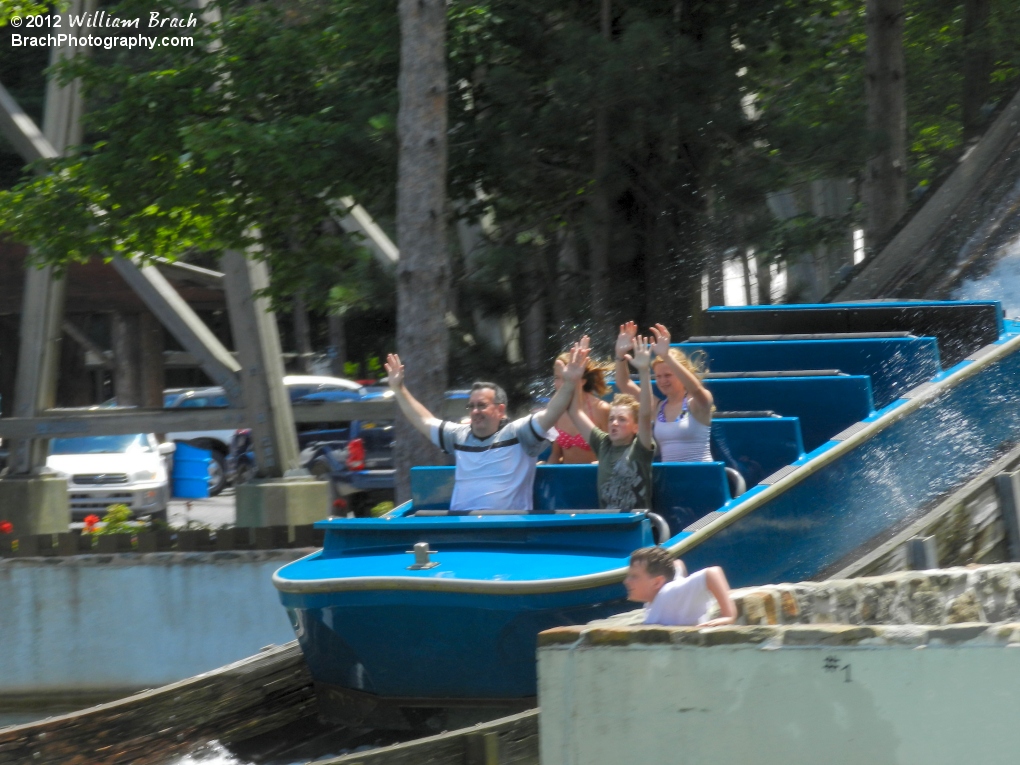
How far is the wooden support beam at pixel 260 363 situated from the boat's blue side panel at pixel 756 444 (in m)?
5.97

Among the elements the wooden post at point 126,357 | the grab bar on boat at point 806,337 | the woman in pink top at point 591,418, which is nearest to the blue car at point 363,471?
the wooden post at point 126,357

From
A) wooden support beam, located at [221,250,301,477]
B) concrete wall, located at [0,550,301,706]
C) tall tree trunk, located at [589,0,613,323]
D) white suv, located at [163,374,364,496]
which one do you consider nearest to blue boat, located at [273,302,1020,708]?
tall tree trunk, located at [589,0,613,323]

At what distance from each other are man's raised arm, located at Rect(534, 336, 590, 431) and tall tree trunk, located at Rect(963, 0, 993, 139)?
10710 millimetres

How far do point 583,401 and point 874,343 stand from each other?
232 cm

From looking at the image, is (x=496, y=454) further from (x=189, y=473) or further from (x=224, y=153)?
(x=189, y=473)

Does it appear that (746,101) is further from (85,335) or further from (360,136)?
(85,335)

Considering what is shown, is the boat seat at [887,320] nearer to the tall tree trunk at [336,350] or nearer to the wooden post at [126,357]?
the wooden post at [126,357]

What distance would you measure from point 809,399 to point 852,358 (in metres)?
0.97

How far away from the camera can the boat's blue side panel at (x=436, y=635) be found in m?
5.71

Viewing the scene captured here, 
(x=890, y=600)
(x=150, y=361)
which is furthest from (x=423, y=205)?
(x=150, y=361)

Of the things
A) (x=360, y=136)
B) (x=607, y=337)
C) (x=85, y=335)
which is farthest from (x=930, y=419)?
(x=85, y=335)

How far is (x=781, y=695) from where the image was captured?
4039 millimetres

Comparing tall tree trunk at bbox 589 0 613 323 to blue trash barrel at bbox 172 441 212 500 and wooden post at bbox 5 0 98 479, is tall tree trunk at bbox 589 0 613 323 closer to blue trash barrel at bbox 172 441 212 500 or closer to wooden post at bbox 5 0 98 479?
wooden post at bbox 5 0 98 479

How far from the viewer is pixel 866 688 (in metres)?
3.93
